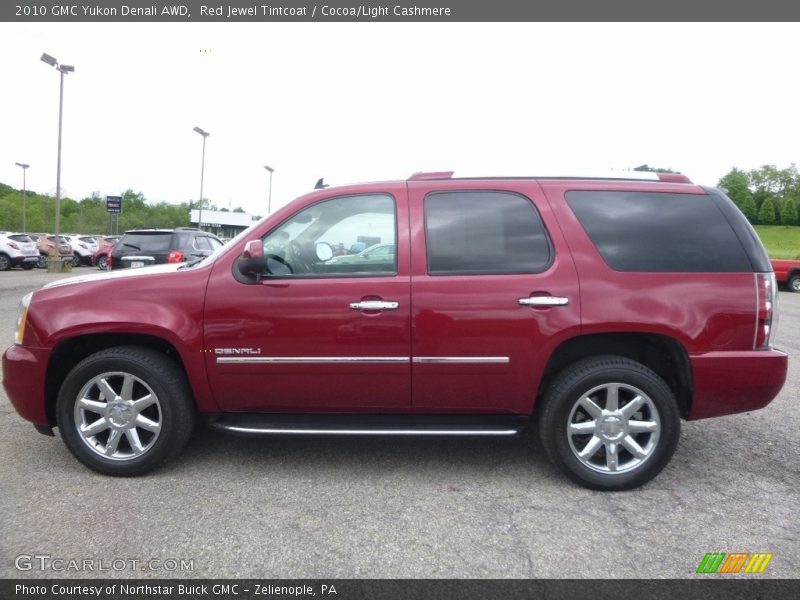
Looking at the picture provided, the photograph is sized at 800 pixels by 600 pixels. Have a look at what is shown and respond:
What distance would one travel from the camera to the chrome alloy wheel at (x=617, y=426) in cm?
344

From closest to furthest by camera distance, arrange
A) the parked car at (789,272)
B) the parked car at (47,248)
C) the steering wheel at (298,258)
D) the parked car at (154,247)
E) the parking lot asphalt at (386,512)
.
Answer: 1. the parking lot asphalt at (386,512)
2. the steering wheel at (298,258)
3. the parked car at (154,247)
4. the parked car at (789,272)
5. the parked car at (47,248)

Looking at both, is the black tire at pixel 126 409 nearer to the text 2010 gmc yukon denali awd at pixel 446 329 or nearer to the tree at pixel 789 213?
the text 2010 gmc yukon denali awd at pixel 446 329

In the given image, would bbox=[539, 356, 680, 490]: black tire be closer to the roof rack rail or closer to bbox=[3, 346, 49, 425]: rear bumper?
the roof rack rail

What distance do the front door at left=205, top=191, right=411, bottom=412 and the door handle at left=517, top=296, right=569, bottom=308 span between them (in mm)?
700

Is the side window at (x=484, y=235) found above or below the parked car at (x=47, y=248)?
below

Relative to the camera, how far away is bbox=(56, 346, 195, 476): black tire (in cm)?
352

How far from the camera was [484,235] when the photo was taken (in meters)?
3.58

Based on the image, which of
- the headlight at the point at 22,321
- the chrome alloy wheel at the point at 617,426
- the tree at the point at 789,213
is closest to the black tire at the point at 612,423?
the chrome alloy wheel at the point at 617,426

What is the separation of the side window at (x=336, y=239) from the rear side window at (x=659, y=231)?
1187 millimetres

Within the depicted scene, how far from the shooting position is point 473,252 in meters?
3.55

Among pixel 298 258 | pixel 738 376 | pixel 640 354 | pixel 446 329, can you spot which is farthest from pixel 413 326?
pixel 738 376

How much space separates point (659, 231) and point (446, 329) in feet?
4.72

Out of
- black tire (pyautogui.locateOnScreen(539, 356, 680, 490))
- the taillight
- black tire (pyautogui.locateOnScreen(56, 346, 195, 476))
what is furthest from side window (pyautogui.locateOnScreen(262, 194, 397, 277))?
the taillight

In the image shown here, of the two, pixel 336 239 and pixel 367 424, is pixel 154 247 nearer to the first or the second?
pixel 336 239
